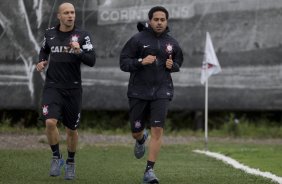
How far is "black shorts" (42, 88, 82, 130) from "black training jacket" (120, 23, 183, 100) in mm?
768

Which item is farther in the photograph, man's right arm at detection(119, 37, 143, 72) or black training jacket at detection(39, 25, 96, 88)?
black training jacket at detection(39, 25, 96, 88)

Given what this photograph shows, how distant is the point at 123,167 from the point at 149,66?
2.73 meters

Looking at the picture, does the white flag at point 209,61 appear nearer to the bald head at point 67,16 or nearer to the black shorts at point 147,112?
the black shorts at point 147,112

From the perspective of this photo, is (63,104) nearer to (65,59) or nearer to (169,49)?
(65,59)

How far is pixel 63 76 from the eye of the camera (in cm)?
1180

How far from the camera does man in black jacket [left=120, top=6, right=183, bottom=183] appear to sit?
11359 mm

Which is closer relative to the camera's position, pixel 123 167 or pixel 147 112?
pixel 147 112

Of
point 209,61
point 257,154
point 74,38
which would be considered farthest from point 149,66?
point 209,61

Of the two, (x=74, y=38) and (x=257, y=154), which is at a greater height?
(x=74, y=38)

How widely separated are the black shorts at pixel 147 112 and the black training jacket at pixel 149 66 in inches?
3.1

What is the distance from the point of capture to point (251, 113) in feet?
73.5

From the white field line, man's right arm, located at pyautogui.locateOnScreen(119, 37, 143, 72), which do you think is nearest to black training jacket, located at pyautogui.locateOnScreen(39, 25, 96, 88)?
man's right arm, located at pyautogui.locateOnScreen(119, 37, 143, 72)

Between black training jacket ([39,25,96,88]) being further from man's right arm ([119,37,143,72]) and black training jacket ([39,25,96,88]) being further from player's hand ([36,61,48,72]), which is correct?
man's right arm ([119,37,143,72])

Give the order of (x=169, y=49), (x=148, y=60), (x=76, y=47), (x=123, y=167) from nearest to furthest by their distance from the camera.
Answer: (x=148, y=60) → (x=76, y=47) → (x=169, y=49) → (x=123, y=167)
